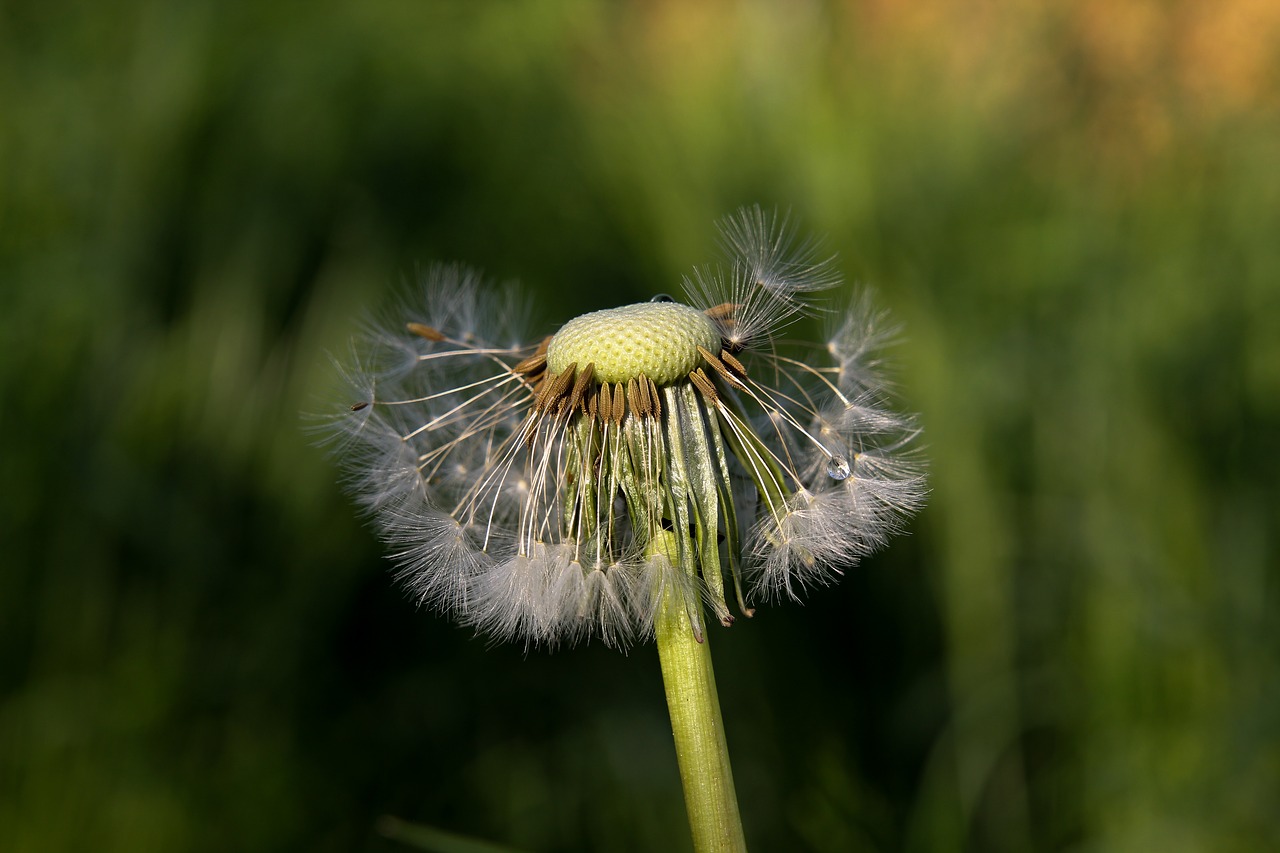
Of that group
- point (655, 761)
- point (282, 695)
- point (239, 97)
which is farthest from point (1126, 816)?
point (239, 97)

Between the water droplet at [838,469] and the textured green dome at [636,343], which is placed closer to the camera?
the textured green dome at [636,343]

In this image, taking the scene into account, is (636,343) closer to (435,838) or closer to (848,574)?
(435,838)

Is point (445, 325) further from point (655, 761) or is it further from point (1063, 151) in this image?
point (1063, 151)

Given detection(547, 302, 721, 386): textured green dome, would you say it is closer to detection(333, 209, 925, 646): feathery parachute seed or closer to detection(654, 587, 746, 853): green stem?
detection(333, 209, 925, 646): feathery parachute seed

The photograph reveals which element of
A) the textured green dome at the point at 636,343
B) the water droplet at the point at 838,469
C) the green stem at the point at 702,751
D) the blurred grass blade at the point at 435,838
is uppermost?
the textured green dome at the point at 636,343

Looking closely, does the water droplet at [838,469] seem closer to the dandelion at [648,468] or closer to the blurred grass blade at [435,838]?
the dandelion at [648,468]

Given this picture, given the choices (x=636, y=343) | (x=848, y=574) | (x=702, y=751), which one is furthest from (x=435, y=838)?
(x=848, y=574)

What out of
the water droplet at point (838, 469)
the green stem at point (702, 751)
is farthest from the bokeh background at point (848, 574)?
the green stem at point (702, 751)
